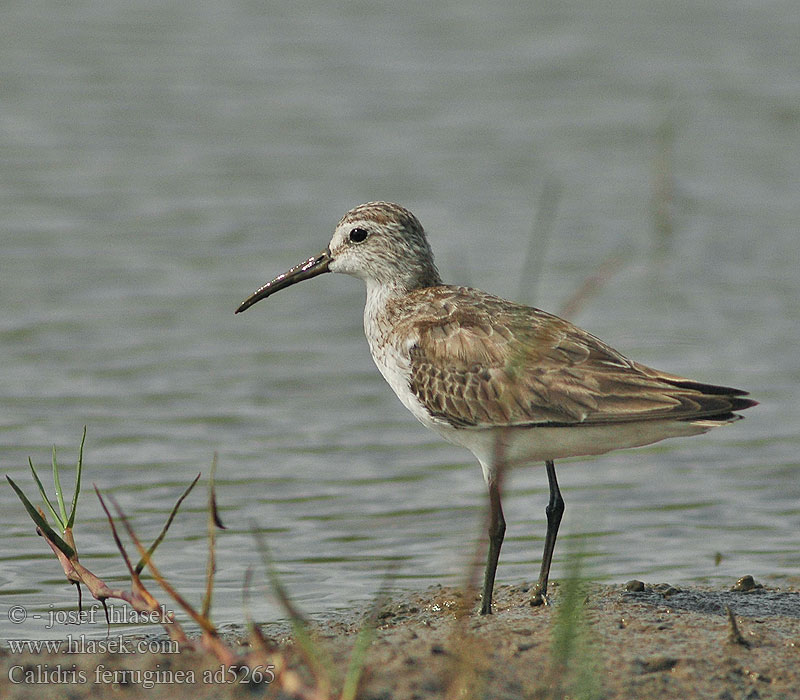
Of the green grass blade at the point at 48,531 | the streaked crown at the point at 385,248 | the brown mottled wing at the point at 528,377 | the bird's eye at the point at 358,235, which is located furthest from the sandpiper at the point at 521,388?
the green grass blade at the point at 48,531

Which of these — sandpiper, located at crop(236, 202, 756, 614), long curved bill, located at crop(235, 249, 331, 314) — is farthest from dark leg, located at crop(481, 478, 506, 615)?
long curved bill, located at crop(235, 249, 331, 314)

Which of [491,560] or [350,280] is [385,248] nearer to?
[491,560]

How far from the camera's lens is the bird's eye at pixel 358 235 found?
793 centimetres

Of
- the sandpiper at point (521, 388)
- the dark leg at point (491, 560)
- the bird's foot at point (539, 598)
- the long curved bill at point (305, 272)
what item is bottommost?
the bird's foot at point (539, 598)

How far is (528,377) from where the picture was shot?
6770 mm

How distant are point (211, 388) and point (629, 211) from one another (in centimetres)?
538

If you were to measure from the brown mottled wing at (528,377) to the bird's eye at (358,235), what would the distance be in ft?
2.57

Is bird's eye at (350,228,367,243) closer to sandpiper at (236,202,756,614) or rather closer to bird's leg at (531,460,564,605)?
sandpiper at (236,202,756,614)

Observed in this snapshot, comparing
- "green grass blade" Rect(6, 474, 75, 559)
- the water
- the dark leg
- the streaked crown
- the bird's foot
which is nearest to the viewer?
"green grass blade" Rect(6, 474, 75, 559)

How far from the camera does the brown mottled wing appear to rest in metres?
6.48

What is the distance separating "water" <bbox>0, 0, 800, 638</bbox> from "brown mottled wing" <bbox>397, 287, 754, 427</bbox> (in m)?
0.58

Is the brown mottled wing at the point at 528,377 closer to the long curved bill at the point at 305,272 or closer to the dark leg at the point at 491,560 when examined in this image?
the dark leg at the point at 491,560

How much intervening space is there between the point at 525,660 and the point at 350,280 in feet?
25.0

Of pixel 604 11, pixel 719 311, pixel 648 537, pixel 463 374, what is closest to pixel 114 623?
pixel 463 374
